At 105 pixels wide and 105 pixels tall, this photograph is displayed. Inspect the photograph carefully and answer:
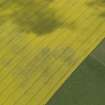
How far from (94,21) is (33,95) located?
1.96m

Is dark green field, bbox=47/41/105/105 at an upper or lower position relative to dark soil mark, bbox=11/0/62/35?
lower

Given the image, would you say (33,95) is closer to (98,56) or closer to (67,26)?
(67,26)

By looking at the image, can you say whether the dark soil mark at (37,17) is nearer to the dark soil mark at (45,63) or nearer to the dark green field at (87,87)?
the dark soil mark at (45,63)

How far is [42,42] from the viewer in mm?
5258

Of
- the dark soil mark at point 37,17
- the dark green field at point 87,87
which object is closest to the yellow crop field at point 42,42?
the dark soil mark at point 37,17

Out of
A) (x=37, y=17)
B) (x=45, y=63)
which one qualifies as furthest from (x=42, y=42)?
(x=37, y=17)

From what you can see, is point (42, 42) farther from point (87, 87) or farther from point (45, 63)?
point (87, 87)

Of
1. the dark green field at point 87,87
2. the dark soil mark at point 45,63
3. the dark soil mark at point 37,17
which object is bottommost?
the dark green field at point 87,87

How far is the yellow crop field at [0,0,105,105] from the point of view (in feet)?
15.2

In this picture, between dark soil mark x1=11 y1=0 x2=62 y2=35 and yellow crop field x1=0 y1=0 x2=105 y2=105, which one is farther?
dark soil mark x1=11 y1=0 x2=62 y2=35

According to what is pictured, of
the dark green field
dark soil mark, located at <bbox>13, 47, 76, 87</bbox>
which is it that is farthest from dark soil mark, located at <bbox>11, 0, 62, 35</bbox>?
the dark green field

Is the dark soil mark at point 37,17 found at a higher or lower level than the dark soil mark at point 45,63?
higher

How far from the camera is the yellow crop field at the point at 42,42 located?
4.64 meters

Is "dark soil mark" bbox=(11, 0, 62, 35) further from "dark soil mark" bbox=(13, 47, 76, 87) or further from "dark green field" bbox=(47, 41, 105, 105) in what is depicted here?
"dark green field" bbox=(47, 41, 105, 105)
